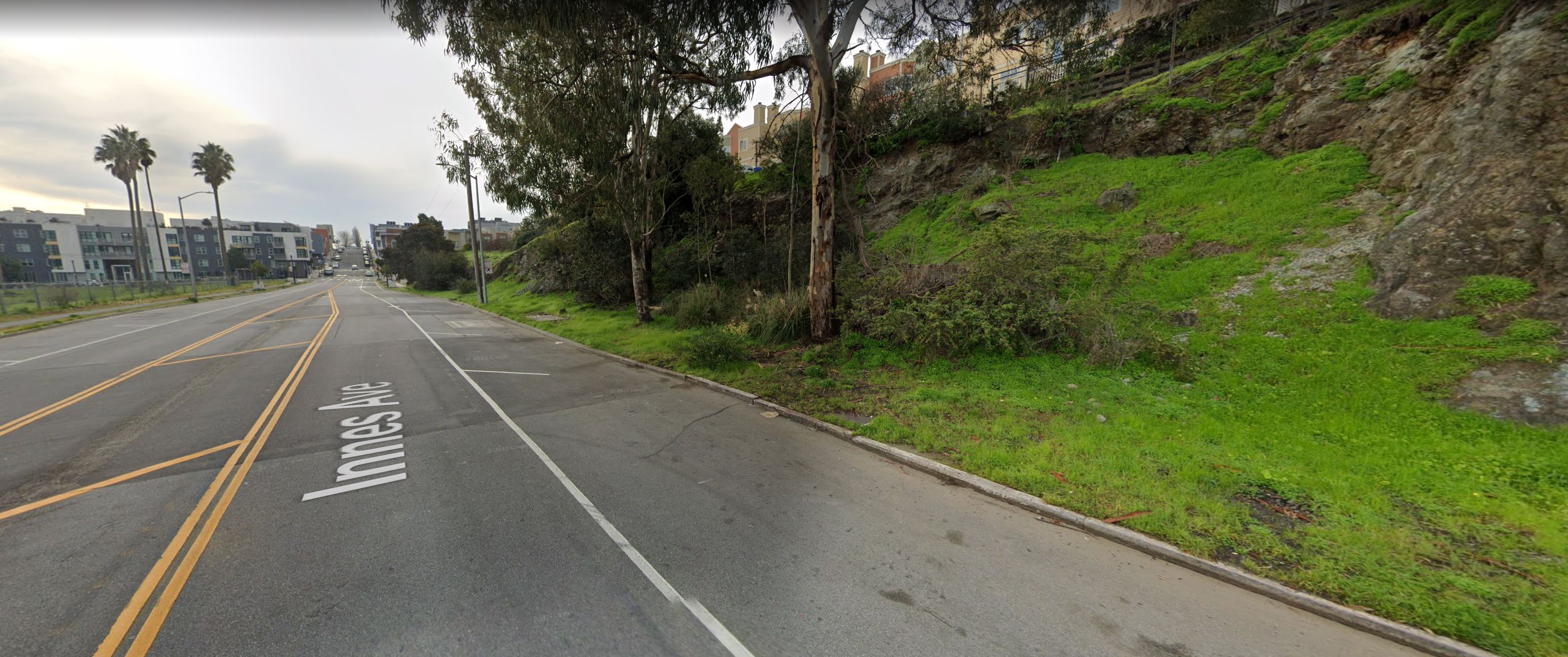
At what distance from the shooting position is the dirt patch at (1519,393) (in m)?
4.74

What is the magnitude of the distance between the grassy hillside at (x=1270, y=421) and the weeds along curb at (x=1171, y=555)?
0.11 m

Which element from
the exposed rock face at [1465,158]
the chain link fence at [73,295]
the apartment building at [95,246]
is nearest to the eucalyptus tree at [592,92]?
the exposed rock face at [1465,158]

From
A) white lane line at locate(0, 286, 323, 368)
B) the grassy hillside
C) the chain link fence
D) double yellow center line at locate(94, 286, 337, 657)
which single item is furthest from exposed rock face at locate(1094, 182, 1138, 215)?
the chain link fence

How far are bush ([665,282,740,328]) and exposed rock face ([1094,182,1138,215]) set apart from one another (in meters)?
10.1

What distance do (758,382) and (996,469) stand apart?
4694mm

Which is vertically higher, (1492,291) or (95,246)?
(95,246)

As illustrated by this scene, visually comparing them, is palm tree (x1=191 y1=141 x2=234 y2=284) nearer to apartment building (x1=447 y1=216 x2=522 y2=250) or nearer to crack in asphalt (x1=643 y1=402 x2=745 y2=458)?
apartment building (x1=447 y1=216 x2=522 y2=250)

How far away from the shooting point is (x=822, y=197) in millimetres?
10234

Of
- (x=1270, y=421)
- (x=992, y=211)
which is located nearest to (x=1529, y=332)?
(x=1270, y=421)

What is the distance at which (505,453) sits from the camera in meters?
5.81

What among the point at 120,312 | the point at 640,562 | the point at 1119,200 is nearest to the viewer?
the point at 640,562

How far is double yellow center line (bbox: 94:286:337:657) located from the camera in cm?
284

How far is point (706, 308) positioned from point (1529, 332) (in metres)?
14.3

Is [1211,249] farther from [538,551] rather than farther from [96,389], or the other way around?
[96,389]
